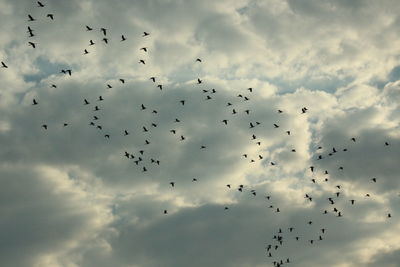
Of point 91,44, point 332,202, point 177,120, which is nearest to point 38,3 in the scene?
point 91,44

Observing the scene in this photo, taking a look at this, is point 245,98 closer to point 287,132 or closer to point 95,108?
point 287,132

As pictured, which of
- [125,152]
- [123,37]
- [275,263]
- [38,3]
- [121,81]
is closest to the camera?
[38,3]

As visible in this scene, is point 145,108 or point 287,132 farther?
point 287,132

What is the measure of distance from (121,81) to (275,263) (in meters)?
81.3

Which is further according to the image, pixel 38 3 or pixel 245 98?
pixel 245 98

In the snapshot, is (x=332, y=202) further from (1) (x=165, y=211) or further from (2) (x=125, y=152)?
(2) (x=125, y=152)

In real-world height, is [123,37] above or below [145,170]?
above

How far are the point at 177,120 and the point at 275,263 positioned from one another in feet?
218

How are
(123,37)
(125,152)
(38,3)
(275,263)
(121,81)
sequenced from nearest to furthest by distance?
(38,3)
(123,37)
(121,81)
(125,152)
(275,263)

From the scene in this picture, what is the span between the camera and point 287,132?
10788cm

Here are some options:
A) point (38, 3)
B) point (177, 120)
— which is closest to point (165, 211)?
point (177, 120)

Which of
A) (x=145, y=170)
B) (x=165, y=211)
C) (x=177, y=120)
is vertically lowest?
(x=165, y=211)

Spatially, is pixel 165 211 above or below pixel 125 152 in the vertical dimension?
below

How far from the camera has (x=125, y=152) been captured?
335 feet
